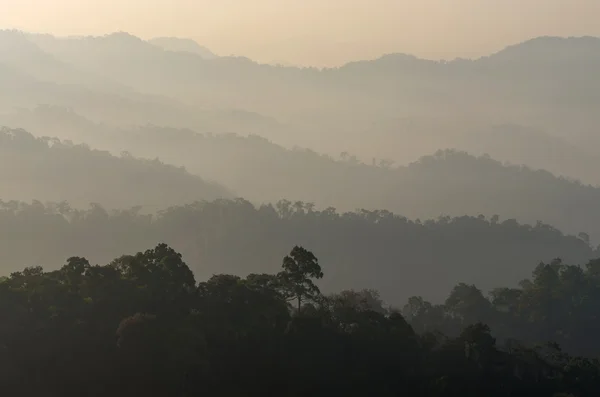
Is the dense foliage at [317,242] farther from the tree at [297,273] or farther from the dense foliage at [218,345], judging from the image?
the tree at [297,273]

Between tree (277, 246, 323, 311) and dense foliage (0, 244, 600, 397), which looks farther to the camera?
tree (277, 246, 323, 311)

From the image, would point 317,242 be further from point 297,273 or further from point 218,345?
point 218,345

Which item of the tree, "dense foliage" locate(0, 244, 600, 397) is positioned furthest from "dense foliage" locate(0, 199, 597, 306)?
the tree

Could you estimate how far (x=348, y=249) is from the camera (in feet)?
496

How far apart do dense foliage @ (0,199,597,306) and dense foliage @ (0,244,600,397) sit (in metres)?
79.2

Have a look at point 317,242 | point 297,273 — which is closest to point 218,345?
point 297,273

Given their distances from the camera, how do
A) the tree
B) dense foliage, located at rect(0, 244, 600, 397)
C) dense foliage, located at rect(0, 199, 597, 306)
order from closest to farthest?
1. dense foliage, located at rect(0, 244, 600, 397)
2. the tree
3. dense foliage, located at rect(0, 199, 597, 306)

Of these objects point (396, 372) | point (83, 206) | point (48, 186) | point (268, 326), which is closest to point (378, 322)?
point (396, 372)

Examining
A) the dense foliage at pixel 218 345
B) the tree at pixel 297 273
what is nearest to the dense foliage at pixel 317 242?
the dense foliage at pixel 218 345

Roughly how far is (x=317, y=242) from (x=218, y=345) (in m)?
104

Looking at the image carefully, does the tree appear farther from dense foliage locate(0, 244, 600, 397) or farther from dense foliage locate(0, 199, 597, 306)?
dense foliage locate(0, 199, 597, 306)

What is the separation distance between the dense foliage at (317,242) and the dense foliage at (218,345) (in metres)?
79.2

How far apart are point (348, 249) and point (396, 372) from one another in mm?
97949

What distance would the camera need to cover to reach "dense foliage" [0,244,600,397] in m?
45.5
